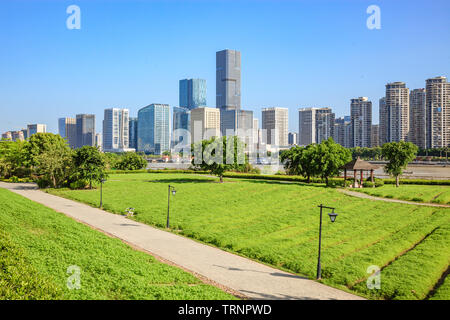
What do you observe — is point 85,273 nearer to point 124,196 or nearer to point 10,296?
point 10,296

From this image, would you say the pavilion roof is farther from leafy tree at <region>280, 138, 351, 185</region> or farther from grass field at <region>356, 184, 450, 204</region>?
grass field at <region>356, 184, 450, 204</region>

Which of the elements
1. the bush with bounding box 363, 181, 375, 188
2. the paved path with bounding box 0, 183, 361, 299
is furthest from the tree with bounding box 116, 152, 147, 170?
the paved path with bounding box 0, 183, 361, 299

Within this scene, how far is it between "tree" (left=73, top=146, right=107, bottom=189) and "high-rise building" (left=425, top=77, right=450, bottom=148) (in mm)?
162719

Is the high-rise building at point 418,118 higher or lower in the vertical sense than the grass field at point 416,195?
higher

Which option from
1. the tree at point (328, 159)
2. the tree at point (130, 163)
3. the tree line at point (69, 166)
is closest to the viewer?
the tree at point (328, 159)

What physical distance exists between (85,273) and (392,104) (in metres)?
195

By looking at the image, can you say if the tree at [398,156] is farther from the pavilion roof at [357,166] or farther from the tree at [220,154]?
the tree at [220,154]

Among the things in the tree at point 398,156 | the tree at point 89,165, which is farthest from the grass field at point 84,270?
the tree at point 398,156

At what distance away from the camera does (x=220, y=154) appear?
166 ft

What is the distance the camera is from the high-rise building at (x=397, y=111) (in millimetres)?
181125

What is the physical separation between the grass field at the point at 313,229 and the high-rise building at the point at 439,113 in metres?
150

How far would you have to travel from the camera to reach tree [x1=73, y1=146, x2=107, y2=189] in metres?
46.9

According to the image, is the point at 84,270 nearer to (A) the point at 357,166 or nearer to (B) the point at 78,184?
(B) the point at 78,184
